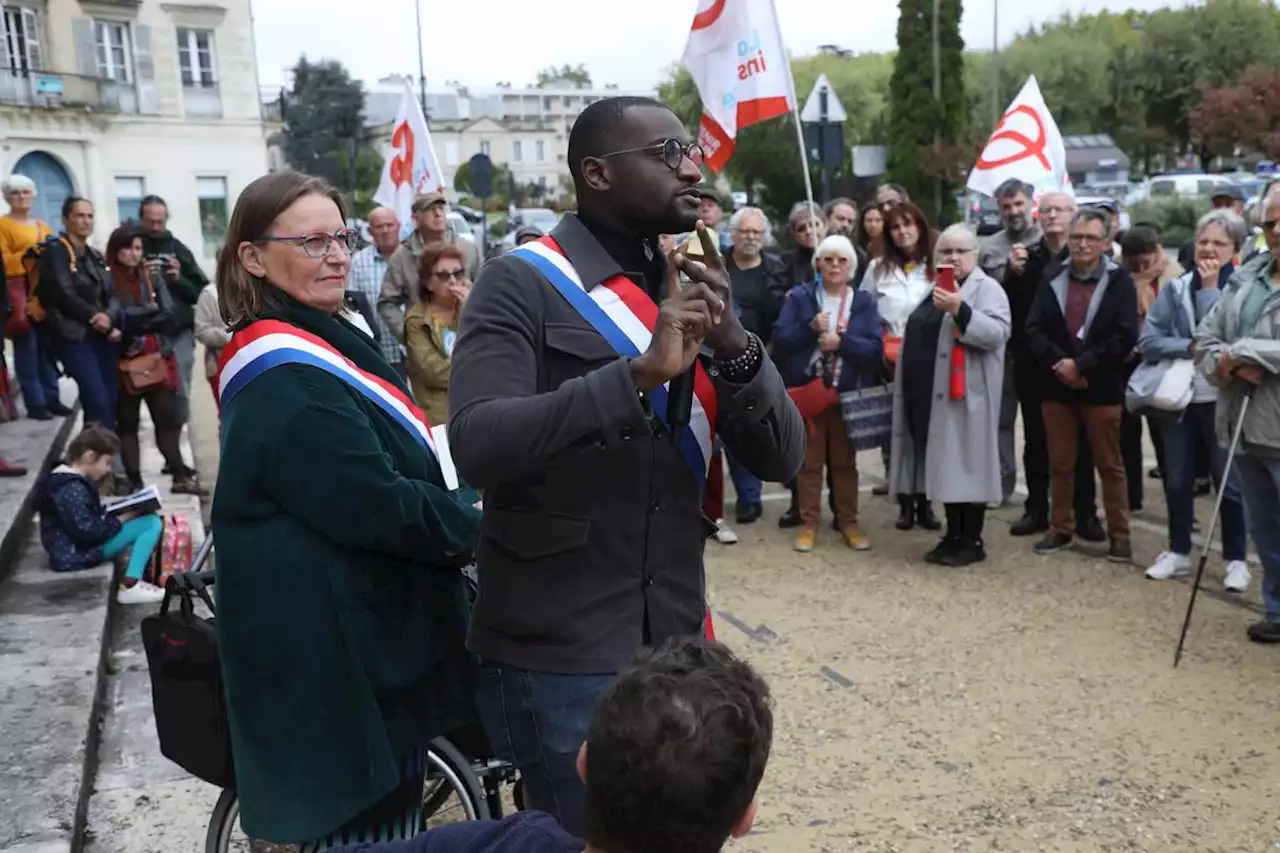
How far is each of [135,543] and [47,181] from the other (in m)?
28.6

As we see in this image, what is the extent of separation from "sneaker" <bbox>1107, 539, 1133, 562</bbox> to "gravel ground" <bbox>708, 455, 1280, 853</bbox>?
0.07 m

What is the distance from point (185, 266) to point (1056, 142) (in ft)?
20.5

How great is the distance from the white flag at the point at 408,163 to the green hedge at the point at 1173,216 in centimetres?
2078

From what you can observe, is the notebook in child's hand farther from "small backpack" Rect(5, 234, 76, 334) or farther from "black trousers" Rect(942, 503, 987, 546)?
"black trousers" Rect(942, 503, 987, 546)

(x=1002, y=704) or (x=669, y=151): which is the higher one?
(x=669, y=151)

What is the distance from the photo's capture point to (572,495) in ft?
6.94

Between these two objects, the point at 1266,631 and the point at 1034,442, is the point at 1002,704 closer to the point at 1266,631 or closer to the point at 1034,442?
the point at 1266,631

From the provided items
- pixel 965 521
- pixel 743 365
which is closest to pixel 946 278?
pixel 965 521

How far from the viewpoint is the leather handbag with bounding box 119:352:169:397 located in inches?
310

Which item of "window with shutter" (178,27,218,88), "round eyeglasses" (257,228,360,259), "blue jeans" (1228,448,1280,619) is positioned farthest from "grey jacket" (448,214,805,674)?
"window with shutter" (178,27,218,88)

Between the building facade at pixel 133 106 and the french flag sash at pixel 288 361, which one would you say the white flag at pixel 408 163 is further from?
the building facade at pixel 133 106

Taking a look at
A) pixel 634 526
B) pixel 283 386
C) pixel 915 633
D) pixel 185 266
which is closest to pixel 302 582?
pixel 283 386

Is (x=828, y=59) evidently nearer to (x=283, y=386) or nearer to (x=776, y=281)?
(x=776, y=281)

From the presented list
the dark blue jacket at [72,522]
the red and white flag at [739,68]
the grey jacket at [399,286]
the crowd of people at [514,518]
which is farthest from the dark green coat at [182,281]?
the crowd of people at [514,518]
